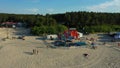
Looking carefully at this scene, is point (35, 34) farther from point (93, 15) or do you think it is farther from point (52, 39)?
point (93, 15)

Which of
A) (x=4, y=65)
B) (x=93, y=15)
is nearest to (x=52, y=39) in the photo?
(x=4, y=65)

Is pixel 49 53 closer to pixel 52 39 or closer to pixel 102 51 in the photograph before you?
pixel 102 51

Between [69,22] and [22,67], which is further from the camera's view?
[69,22]

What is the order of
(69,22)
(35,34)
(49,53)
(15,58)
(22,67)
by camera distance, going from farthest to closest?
(69,22)
(35,34)
(49,53)
(15,58)
(22,67)

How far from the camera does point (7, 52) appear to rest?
3017cm

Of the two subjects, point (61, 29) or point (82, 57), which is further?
point (61, 29)

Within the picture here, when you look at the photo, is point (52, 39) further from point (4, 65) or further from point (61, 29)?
point (4, 65)

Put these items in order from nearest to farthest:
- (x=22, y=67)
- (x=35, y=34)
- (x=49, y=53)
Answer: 1. (x=22, y=67)
2. (x=49, y=53)
3. (x=35, y=34)

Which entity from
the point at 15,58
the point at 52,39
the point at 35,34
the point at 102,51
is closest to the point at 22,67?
the point at 15,58

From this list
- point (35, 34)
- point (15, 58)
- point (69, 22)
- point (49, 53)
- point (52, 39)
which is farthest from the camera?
point (69, 22)

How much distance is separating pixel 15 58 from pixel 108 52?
11.8 meters

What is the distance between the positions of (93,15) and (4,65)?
143 ft

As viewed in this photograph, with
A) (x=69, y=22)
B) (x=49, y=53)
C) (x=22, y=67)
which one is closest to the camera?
(x=22, y=67)

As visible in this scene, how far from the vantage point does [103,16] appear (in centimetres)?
6506
